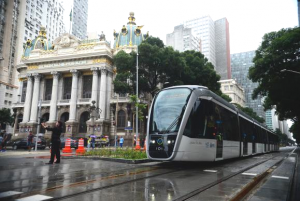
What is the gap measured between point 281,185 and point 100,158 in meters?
9.64

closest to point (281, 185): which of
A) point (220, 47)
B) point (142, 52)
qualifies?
point (142, 52)

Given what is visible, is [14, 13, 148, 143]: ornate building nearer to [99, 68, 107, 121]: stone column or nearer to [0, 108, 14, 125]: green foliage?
[99, 68, 107, 121]: stone column

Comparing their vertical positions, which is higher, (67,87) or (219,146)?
(67,87)

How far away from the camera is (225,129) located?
12.3 m

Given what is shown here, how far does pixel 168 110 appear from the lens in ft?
32.1

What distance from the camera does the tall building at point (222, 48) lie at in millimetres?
106150

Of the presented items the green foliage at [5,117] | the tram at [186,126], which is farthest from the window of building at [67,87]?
the tram at [186,126]

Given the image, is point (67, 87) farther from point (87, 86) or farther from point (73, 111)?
point (73, 111)

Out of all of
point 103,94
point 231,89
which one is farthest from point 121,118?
point 231,89

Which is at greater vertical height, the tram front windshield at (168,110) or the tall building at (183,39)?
the tall building at (183,39)

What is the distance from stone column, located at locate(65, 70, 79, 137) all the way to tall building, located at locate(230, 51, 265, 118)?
9587 centimetres

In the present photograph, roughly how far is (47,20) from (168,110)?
97053mm

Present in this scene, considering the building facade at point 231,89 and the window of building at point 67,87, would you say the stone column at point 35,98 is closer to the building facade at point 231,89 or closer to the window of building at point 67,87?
the window of building at point 67,87

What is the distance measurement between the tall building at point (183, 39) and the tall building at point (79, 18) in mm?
40219
